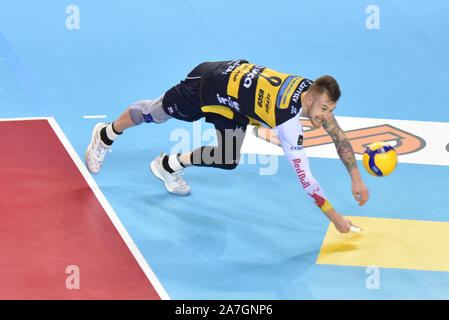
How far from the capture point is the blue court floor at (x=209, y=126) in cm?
650

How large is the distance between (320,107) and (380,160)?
2.52 ft

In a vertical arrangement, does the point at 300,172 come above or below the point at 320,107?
below

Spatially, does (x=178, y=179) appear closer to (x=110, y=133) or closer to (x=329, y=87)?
(x=110, y=133)

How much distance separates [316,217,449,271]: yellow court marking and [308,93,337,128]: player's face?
1.20 m

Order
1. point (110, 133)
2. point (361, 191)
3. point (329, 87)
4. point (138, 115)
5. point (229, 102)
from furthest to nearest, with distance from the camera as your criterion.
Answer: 1. point (110, 133)
2. point (138, 115)
3. point (229, 102)
4. point (361, 191)
5. point (329, 87)

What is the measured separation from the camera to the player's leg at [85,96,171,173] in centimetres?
755

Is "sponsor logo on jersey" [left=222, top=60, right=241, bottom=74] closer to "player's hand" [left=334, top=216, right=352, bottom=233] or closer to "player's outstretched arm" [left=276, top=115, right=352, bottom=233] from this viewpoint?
"player's outstretched arm" [left=276, top=115, right=352, bottom=233]

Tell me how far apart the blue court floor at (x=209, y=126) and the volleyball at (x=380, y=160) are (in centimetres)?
84

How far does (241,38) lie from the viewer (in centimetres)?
1174

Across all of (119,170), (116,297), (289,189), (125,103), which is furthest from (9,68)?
(116,297)

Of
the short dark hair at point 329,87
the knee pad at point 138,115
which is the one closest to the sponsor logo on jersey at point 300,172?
the short dark hair at point 329,87

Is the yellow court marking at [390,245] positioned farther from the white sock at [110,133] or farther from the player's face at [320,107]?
the white sock at [110,133]

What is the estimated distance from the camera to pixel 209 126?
9.30m

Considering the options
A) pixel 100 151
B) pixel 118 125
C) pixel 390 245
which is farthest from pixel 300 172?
pixel 100 151
